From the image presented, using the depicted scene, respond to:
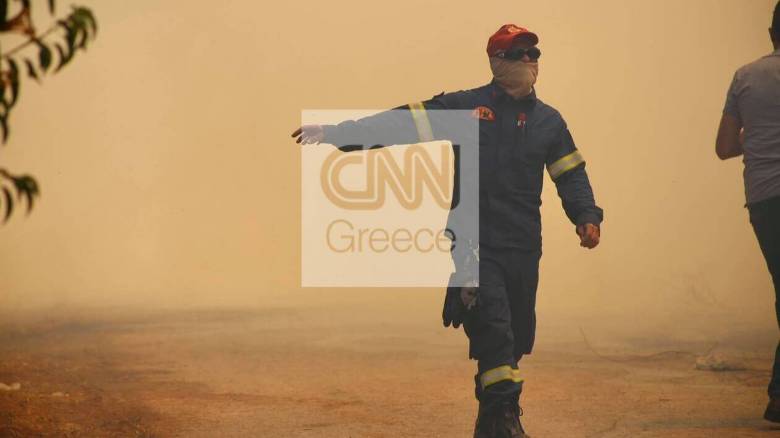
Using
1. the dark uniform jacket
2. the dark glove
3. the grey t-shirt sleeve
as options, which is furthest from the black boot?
the grey t-shirt sleeve

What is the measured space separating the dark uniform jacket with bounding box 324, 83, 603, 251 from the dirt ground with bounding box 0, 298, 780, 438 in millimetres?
964

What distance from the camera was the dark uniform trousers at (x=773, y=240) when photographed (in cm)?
520

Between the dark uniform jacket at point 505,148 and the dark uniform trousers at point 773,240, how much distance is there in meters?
0.79

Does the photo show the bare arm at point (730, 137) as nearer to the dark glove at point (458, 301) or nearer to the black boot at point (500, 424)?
the dark glove at point (458, 301)

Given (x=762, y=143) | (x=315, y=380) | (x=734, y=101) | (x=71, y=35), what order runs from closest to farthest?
(x=71, y=35), (x=762, y=143), (x=734, y=101), (x=315, y=380)

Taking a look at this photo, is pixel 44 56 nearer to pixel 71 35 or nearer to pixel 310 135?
pixel 71 35

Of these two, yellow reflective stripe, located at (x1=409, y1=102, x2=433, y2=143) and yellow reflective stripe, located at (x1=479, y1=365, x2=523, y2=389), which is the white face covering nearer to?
yellow reflective stripe, located at (x1=409, y1=102, x2=433, y2=143)

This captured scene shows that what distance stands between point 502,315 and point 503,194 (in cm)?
46

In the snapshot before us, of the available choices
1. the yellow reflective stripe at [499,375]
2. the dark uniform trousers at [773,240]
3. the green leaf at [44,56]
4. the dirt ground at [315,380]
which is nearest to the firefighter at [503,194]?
the yellow reflective stripe at [499,375]

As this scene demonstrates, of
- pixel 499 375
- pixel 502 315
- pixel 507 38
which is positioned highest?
pixel 507 38

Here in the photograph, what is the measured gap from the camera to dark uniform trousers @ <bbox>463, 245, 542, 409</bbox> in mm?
4656

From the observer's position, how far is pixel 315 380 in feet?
20.7

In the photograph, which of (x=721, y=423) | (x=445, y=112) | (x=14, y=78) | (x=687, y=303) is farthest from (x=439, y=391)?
(x=14, y=78)

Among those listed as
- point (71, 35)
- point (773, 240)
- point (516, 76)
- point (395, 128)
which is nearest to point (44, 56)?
point (71, 35)
